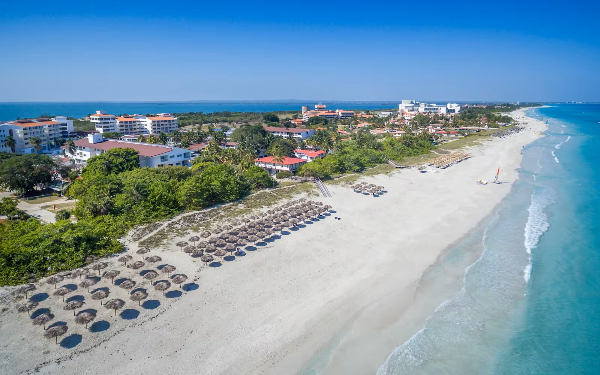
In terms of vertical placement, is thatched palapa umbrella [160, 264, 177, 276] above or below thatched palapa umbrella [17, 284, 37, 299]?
above

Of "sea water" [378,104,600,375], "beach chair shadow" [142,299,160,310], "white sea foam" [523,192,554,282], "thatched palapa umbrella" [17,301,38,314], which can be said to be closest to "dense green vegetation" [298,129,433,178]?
"sea water" [378,104,600,375]

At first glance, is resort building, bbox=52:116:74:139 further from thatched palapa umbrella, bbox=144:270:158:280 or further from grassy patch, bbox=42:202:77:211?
thatched palapa umbrella, bbox=144:270:158:280

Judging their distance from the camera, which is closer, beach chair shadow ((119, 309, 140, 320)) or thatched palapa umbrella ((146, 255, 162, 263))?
beach chair shadow ((119, 309, 140, 320))

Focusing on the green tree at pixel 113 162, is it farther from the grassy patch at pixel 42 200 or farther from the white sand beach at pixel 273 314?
the white sand beach at pixel 273 314

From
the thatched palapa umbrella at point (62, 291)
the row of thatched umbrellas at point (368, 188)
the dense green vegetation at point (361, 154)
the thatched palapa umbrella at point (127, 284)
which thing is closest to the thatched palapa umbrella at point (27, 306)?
the thatched palapa umbrella at point (62, 291)

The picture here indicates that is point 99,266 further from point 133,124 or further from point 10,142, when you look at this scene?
point 133,124

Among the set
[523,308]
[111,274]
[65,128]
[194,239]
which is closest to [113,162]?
[194,239]
